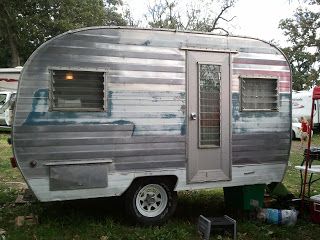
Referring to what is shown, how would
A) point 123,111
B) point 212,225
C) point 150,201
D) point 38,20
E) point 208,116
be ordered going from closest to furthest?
point 212,225 → point 123,111 → point 150,201 → point 208,116 → point 38,20

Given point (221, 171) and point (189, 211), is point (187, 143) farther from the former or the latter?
point (189, 211)

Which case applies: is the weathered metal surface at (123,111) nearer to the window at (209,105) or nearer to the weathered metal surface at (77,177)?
the weathered metal surface at (77,177)

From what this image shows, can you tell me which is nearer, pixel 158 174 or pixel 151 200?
pixel 158 174

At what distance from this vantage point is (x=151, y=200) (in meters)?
6.54

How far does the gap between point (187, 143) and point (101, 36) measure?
202 cm

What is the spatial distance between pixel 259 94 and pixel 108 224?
126 inches

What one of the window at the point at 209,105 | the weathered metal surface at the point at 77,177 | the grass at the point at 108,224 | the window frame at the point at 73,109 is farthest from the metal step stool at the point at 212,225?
the window frame at the point at 73,109

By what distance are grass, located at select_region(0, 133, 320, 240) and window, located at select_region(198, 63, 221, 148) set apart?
1.36m

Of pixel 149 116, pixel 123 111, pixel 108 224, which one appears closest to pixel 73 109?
pixel 123 111

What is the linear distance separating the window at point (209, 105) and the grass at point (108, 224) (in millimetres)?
1356

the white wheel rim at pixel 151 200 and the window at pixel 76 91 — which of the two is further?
the white wheel rim at pixel 151 200

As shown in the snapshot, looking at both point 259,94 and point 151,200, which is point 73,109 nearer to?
point 151,200

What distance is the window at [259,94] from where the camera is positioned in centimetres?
701

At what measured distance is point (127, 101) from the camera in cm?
621
